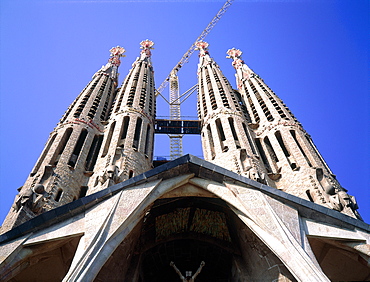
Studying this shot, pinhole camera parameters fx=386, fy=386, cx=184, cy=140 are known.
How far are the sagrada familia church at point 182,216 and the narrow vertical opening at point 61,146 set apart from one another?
72 millimetres

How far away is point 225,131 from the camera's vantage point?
71.6ft

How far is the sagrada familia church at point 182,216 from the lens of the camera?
9.15 meters

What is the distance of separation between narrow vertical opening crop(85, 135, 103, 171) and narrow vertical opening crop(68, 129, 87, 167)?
0.56 m

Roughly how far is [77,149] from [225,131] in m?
8.14

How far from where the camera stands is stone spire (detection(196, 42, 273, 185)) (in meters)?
18.5

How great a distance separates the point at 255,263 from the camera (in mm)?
11086

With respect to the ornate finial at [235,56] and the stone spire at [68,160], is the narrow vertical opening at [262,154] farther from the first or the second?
the ornate finial at [235,56]

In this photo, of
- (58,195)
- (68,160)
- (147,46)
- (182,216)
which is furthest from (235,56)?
(182,216)

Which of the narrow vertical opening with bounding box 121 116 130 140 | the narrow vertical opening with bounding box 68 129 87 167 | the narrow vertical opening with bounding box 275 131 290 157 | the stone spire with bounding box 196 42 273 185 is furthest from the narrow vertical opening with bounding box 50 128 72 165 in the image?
the narrow vertical opening with bounding box 275 131 290 157

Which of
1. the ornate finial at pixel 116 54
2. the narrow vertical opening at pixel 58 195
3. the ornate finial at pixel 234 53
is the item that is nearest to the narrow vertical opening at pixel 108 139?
the narrow vertical opening at pixel 58 195

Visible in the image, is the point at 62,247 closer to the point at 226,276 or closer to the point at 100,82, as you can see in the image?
the point at 226,276

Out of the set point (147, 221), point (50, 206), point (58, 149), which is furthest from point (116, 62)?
point (147, 221)

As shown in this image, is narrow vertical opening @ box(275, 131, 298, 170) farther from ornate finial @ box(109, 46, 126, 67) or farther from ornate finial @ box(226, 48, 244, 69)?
ornate finial @ box(109, 46, 126, 67)

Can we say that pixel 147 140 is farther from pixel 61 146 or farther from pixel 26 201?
pixel 26 201
